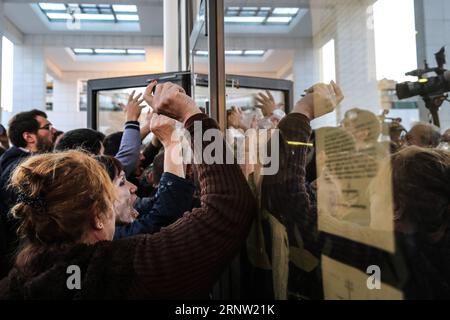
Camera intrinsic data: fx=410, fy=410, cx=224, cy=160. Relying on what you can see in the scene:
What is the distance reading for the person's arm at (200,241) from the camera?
2.32 feet

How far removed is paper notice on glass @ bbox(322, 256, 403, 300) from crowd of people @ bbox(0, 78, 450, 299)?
0.04 feet

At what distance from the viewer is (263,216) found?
862 millimetres

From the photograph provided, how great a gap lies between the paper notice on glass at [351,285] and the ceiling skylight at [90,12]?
451cm

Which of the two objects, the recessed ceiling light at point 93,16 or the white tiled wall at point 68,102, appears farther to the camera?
the white tiled wall at point 68,102

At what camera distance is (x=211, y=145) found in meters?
0.79

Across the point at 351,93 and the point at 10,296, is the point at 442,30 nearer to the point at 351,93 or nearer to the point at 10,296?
the point at 351,93

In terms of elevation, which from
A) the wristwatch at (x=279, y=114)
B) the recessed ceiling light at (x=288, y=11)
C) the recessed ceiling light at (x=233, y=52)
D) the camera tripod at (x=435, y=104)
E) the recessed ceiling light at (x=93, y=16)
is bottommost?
the camera tripod at (x=435, y=104)

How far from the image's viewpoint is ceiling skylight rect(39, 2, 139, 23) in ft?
15.2

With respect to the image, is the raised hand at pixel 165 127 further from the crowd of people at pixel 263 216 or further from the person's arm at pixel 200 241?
the person's arm at pixel 200 241

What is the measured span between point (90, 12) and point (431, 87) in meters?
5.08

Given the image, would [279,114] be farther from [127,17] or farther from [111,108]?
[127,17]

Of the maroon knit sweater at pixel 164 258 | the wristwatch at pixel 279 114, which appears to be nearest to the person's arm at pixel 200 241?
the maroon knit sweater at pixel 164 258

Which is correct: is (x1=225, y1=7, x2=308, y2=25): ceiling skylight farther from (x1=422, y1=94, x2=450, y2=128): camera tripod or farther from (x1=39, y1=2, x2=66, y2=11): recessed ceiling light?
(x1=39, y1=2, x2=66, y2=11): recessed ceiling light

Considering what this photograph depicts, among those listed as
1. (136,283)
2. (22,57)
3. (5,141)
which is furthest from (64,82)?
(136,283)
